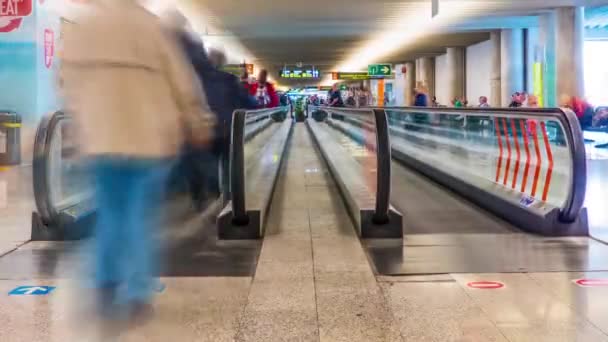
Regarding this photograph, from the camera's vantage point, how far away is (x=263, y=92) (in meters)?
18.0

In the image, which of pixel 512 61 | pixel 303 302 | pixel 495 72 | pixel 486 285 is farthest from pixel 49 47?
Result: pixel 495 72

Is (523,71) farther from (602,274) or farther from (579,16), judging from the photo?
(602,274)

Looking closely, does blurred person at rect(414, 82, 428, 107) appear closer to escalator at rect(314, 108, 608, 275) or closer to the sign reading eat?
escalator at rect(314, 108, 608, 275)

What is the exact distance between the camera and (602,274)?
4672 mm

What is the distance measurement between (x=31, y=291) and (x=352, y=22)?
20.8m

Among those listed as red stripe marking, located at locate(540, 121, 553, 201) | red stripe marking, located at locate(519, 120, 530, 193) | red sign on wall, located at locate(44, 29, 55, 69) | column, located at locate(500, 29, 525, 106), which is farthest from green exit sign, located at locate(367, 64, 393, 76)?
red stripe marking, located at locate(540, 121, 553, 201)

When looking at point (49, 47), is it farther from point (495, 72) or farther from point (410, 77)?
point (410, 77)

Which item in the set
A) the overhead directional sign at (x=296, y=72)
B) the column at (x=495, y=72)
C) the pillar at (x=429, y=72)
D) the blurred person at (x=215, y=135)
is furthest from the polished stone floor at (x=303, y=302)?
the overhead directional sign at (x=296, y=72)

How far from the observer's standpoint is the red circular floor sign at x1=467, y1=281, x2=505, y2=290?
436 cm

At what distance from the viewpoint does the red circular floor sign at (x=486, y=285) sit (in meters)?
4.36

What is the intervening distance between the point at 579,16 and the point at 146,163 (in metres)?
21.6

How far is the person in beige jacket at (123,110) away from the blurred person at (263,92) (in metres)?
11.7

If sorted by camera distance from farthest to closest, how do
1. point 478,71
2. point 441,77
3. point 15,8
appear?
point 441,77 → point 478,71 → point 15,8

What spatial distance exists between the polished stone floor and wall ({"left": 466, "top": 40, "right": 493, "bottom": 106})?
30.1 meters
